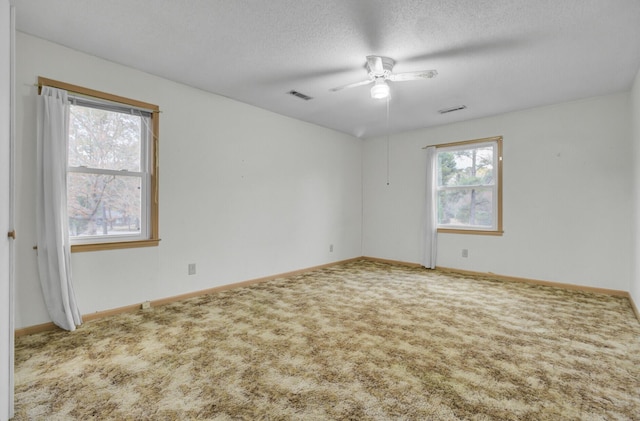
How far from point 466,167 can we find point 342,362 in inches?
163

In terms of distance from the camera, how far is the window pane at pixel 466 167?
4.84 metres

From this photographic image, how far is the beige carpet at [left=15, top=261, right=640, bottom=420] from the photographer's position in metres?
1.64

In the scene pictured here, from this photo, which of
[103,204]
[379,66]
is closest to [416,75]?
[379,66]

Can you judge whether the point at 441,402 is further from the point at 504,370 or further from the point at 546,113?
the point at 546,113

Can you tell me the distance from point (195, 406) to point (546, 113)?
5269 millimetres

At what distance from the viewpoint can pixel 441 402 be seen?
5.51ft

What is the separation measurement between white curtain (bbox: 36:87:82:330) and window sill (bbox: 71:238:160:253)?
14cm

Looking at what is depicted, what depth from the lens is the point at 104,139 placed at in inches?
119

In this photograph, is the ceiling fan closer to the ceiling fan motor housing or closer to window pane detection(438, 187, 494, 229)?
the ceiling fan motor housing

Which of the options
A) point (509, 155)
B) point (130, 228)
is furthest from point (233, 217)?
point (509, 155)

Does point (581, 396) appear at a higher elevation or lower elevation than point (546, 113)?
lower

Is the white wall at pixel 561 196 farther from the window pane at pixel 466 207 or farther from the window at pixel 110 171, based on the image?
the window at pixel 110 171

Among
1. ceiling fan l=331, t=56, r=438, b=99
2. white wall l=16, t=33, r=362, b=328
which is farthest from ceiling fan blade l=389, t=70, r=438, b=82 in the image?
white wall l=16, t=33, r=362, b=328
